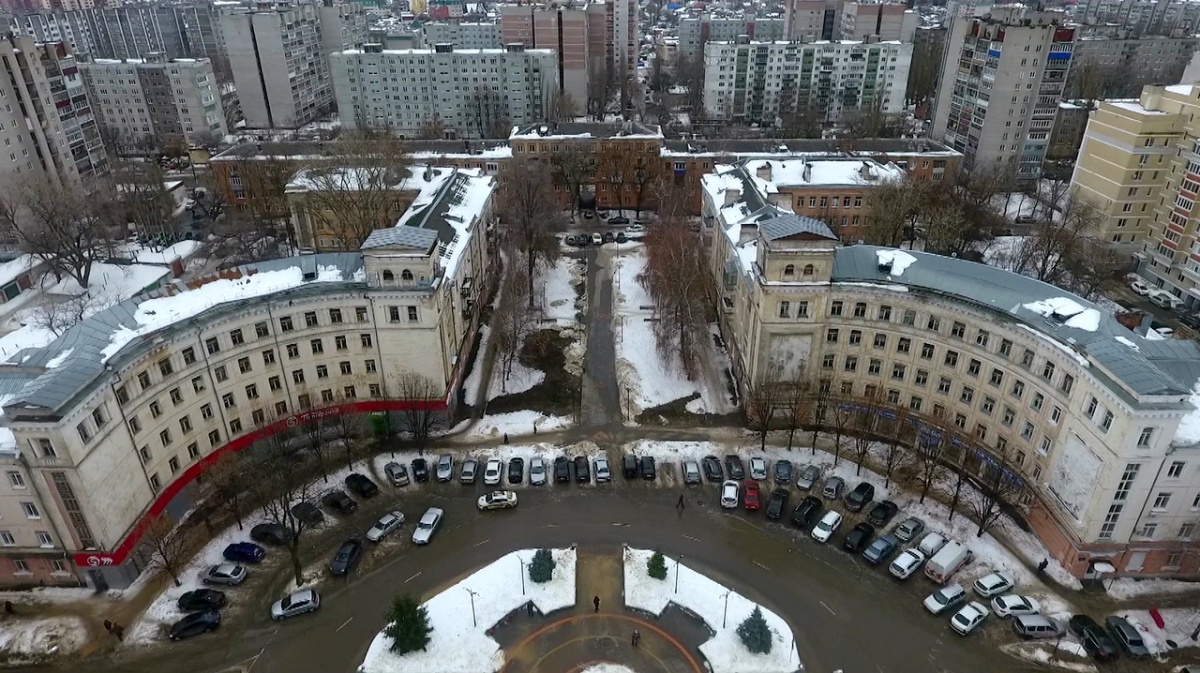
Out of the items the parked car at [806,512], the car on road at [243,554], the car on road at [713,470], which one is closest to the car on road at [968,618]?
the parked car at [806,512]

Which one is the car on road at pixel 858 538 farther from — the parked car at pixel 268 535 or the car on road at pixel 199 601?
the car on road at pixel 199 601

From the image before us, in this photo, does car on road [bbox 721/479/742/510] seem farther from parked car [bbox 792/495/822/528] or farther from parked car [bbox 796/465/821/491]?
parked car [bbox 796/465/821/491]

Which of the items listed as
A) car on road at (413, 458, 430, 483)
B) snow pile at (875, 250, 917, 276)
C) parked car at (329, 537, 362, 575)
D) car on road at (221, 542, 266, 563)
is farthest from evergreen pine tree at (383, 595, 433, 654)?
snow pile at (875, 250, 917, 276)

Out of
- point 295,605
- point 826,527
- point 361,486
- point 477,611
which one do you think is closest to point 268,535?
point 361,486

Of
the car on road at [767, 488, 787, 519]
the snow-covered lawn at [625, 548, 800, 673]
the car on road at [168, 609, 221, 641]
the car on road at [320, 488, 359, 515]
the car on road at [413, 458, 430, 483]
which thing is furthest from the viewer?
the car on road at [413, 458, 430, 483]

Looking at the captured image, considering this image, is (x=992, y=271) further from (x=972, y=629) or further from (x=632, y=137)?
(x=632, y=137)

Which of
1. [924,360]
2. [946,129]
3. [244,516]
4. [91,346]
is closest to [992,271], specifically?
[924,360]

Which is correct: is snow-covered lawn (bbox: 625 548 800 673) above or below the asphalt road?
above
